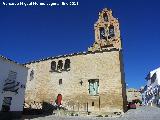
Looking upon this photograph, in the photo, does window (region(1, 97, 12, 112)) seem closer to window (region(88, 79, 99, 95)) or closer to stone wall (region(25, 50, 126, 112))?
stone wall (region(25, 50, 126, 112))

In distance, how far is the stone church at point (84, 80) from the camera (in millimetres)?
31203

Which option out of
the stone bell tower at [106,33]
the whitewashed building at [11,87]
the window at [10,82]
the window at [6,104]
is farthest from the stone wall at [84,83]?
the window at [6,104]

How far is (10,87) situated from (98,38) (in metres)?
20.7

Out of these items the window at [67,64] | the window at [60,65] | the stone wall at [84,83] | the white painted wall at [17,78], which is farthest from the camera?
the window at [60,65]

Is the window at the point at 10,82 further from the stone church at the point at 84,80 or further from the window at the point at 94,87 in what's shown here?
the window at the point at 94,87

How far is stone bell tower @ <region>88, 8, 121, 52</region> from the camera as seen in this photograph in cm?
3941

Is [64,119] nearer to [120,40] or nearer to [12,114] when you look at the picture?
[12,114]

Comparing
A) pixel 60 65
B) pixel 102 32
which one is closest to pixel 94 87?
pixel 60 65

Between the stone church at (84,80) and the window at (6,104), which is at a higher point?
the stone church at (84,80)

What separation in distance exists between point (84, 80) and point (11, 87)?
11872 millimetres

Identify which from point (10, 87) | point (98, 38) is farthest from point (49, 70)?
point (10, 87)

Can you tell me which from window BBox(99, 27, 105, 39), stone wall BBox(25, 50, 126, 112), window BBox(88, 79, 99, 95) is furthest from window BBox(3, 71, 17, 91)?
window BBox(99, 27, 105, 39)

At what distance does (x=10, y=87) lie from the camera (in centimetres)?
2392

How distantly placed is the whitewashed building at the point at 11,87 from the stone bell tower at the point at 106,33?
17.2 meters
